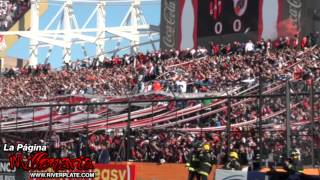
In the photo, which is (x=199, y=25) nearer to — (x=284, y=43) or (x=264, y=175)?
(x=284, y=43)

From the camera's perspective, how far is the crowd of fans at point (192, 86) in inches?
696

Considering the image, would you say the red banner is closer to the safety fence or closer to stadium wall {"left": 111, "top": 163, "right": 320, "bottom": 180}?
the safety fence

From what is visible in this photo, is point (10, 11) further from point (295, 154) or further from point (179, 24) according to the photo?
point (295, 154)

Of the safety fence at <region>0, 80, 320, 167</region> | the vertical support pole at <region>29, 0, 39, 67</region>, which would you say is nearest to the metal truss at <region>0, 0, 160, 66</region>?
the vertical support pole at <region>29, 0, 39, 67</region>

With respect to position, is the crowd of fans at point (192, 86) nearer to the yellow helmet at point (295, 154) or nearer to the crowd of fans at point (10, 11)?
the yellow helmet at point (295, 154)

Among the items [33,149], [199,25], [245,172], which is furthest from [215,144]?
[199,25]

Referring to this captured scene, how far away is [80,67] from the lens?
4419 centimetres

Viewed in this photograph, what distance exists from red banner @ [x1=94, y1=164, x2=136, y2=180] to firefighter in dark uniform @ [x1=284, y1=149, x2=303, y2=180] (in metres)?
3.83

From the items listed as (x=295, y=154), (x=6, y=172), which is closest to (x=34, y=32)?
(x=295, y=154)

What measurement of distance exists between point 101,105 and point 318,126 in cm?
815

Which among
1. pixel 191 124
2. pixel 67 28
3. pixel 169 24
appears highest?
pixel 67 28

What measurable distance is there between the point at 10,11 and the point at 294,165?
5539 centimetres

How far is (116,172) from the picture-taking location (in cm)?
1697

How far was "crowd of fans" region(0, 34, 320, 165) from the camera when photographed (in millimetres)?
17672
